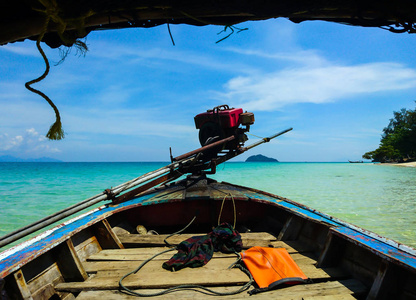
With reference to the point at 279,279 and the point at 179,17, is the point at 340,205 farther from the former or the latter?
the point at 179,17

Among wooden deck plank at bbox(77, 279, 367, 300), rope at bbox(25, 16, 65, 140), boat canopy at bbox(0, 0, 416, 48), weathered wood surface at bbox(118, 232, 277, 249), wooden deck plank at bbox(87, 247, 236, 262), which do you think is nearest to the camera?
boat canopy at bbox(0, 0, 416, 48)

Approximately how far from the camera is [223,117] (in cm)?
644

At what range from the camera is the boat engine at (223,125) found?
6.44 m

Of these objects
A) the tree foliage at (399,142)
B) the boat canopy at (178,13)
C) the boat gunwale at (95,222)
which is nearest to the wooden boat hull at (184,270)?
the boat gunwale at (95,222)

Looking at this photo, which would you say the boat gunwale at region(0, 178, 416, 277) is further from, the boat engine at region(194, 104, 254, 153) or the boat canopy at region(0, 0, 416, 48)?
the boat engine at region(194, 104, 254, 153)

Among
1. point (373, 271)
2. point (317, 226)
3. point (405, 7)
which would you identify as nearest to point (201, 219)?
point (317, 226)

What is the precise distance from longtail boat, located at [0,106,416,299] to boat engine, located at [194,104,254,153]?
243cm

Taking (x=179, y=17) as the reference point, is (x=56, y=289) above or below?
below

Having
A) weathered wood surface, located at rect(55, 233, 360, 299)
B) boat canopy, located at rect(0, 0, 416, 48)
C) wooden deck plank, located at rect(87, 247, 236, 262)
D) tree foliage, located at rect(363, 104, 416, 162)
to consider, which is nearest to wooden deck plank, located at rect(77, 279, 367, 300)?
weathered wood surface, located at rect(55, 233, 360, 299)

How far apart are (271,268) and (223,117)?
177 inches

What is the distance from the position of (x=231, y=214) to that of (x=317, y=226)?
1715 millimetres

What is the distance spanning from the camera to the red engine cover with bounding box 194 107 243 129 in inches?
252

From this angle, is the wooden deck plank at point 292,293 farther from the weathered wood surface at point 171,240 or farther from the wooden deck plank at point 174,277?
the weathered wood surface at point 171,240

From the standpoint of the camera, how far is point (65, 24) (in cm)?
149
